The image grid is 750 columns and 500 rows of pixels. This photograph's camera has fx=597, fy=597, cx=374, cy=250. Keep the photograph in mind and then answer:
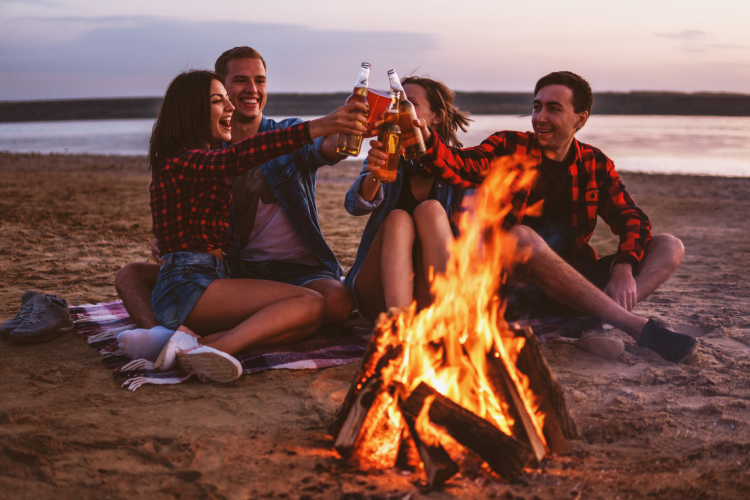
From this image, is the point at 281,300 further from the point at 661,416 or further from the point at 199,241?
the point at 661,416

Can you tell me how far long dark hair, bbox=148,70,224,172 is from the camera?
303cm

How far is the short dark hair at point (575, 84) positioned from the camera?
12.1 feet

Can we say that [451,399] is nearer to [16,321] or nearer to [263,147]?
[263,147]

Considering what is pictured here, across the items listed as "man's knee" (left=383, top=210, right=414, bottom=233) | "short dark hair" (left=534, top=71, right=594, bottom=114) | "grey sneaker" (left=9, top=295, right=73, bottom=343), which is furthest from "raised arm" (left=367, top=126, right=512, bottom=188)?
"grey sneaker" (left=9, top=295, right=73, bottom=343)

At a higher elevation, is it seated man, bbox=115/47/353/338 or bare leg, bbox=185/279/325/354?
seated man, bbox=115/47/353/338

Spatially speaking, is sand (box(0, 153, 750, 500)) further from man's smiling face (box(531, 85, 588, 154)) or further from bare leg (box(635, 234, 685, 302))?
man's smiling face (box(531, 85, 588, 154))

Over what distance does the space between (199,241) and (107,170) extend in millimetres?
12829

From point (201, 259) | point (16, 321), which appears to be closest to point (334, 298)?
point (201, 259)

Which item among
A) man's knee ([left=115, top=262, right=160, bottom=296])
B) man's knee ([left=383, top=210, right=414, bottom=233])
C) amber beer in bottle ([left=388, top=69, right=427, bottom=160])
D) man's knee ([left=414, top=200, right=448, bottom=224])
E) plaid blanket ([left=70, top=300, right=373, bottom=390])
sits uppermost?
amber beer in bottle ([left=388, top=69, right=427, bottom=160])

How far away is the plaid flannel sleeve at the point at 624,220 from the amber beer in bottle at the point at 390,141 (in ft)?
5.07

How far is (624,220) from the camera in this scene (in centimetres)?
368

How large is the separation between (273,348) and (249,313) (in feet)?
0.98

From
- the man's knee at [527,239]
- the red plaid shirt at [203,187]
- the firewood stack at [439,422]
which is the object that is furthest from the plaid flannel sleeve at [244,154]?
the man's knee at [527,239]

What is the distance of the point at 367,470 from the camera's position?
2121 mm
